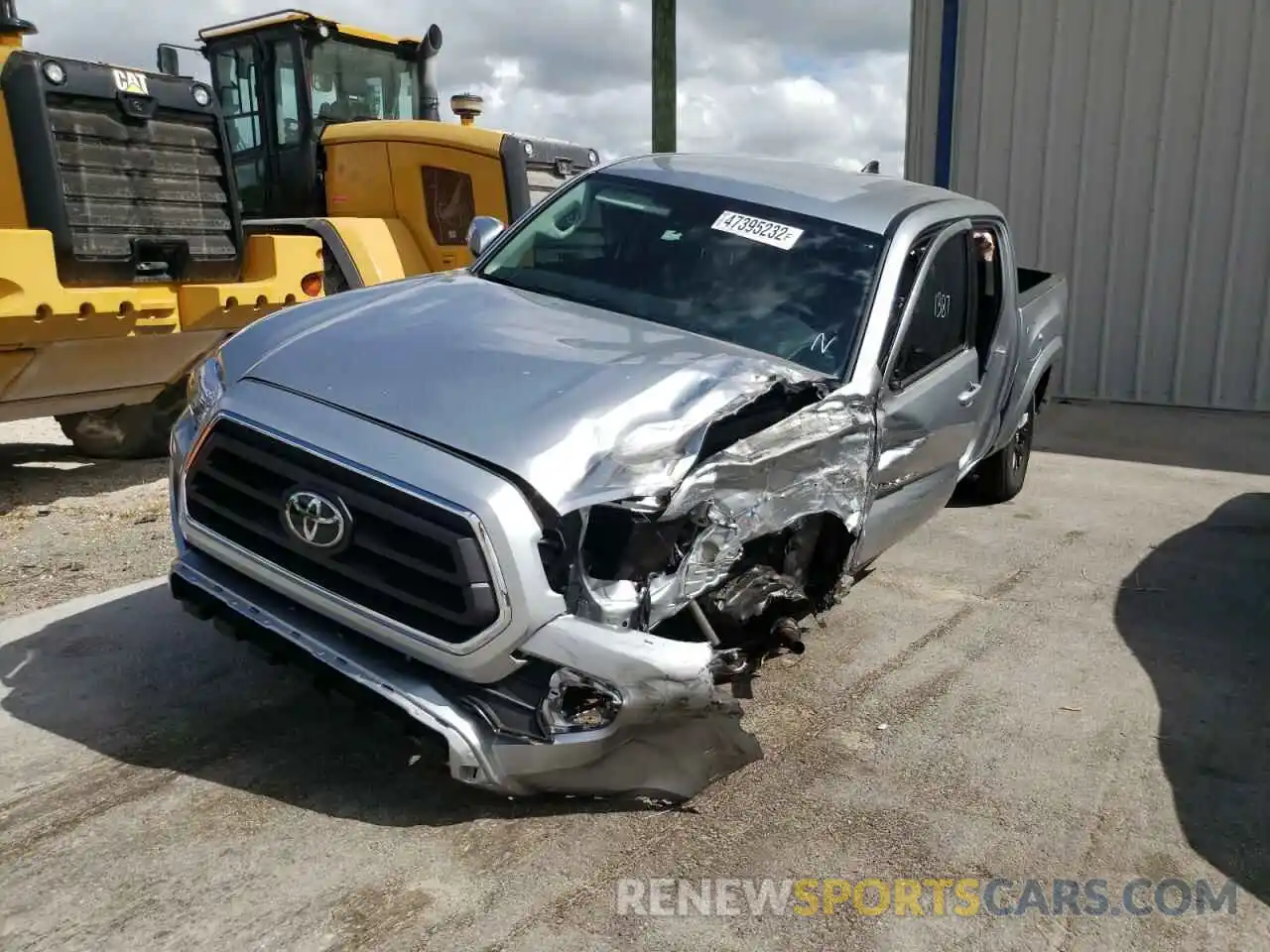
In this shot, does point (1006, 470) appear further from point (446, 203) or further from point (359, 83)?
point (359, 83)

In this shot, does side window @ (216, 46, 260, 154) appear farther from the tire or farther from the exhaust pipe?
the tire

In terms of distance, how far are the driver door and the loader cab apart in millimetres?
5235

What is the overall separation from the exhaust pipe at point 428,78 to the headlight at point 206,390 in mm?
5819

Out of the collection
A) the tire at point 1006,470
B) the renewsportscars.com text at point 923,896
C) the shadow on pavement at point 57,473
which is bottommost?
the tire at point 1006,470

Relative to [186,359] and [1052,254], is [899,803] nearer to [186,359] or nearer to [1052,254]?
[186,359]

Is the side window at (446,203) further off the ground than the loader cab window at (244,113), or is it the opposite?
the loader cab window at (244,113)

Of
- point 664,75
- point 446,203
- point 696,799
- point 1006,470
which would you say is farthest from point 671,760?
point 664,75

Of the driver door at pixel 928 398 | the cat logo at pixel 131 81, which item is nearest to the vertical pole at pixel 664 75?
the cat logo at pixel 131 81

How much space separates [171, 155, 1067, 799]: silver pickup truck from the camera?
272cm

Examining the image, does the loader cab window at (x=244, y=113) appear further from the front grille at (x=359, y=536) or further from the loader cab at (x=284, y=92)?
the front grille at (x=359, y=536)

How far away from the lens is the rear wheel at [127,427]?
21.6ft

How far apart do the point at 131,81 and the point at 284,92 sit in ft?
7.63

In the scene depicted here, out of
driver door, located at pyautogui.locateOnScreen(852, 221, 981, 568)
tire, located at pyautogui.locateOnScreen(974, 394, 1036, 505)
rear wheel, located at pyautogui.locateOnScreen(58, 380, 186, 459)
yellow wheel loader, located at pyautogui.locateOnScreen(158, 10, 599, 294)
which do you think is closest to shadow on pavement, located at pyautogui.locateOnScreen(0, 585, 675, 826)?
driver door, located at pyautogui.locateOnScreen(852, 221, 981, 568)

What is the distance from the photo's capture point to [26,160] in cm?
535
